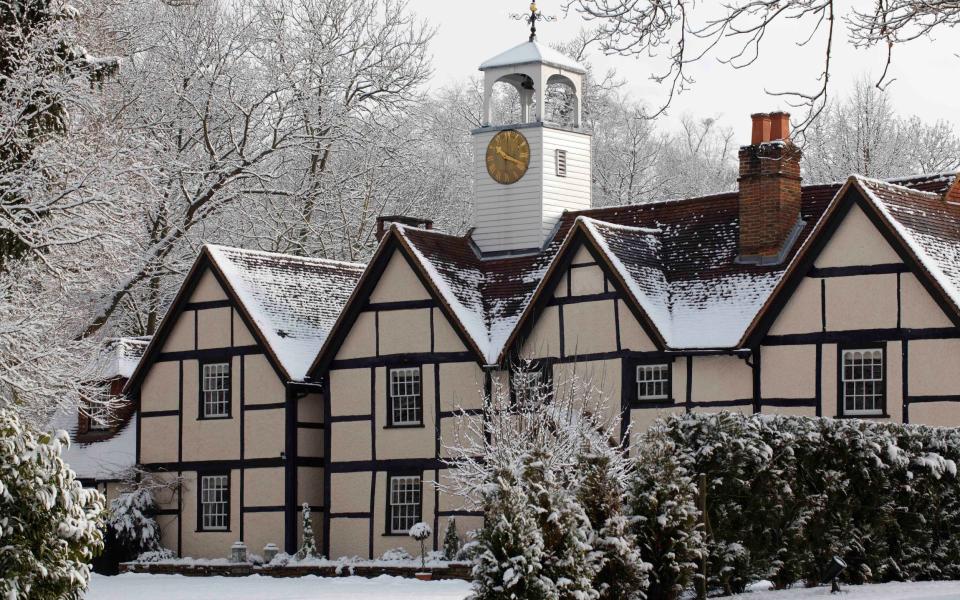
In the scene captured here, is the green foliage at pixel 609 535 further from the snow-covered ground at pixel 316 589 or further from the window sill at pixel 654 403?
the window sill at pixel 654 403

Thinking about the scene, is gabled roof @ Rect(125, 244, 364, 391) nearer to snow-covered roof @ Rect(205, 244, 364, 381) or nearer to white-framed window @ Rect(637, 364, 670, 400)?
snow-covered roof @ Rect(205, 244, 364, 381)

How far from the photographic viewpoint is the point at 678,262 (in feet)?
116

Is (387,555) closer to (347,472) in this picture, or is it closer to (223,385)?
Result: (347,472)

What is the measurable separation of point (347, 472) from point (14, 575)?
64.2 feet

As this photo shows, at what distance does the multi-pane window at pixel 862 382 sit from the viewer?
30766 millimetres

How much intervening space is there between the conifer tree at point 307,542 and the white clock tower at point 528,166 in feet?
25.9

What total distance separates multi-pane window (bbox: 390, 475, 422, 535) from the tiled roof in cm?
363

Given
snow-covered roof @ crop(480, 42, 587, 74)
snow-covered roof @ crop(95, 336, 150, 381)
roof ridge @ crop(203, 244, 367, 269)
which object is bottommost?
snow-covered roof @ crop(95, 336, 150, 381)

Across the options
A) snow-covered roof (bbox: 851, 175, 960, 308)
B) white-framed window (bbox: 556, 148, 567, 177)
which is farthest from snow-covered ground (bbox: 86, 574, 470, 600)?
white-framed window (bbox: 556, 148, 567, 177)

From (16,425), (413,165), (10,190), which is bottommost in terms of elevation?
(16,425)

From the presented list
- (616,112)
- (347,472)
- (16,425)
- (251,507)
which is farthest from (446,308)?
(616,112)

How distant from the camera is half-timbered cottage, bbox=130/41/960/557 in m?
31.1

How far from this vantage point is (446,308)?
3566 cm

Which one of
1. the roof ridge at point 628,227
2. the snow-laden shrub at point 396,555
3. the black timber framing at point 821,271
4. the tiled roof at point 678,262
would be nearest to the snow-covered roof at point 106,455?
the snow-laden shrub at point 396,555
